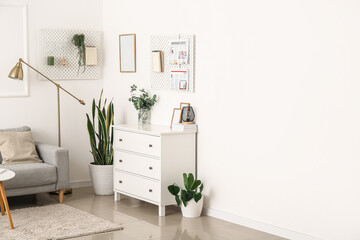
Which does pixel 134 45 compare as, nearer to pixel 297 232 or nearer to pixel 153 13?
pixel 153 13

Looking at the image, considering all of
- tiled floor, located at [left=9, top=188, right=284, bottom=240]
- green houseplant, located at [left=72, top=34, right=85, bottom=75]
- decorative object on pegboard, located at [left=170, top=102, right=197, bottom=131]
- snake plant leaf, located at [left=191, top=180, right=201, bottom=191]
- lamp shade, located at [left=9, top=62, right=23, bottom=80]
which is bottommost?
tiled floor, located at [left=9, top=188, right=284, bottom=240]

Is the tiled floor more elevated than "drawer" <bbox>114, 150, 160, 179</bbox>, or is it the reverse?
"drawer" <bbox>114, 150, 160, 179</bbox>

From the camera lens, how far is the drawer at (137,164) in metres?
5.09

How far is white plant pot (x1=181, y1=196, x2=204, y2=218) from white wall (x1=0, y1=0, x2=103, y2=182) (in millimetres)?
1899

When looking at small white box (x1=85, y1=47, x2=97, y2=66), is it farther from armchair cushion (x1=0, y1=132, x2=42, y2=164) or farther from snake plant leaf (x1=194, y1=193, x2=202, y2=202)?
snake plant leaf (x1=194, y1=193, x2=202, y2=202)

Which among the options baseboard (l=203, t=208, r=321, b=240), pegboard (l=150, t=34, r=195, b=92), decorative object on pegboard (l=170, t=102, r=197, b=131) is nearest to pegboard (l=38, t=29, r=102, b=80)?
pegboard (l=150, t=34, r=195, b=92)

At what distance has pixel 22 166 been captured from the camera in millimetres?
5320

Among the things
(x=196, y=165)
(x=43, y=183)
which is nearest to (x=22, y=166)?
(x=43, y=183)

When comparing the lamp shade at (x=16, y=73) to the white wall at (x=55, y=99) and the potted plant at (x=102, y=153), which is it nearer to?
the white wall at (x=55, y=99)

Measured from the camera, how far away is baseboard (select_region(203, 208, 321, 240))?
4.32 metres

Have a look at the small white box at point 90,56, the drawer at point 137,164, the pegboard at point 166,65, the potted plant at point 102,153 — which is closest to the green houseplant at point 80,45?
the small white box at point 90,56

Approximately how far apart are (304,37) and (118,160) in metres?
2.37

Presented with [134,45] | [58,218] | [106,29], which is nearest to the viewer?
[58,218]

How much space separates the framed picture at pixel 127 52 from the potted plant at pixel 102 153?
46 cm
